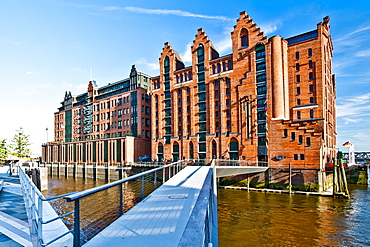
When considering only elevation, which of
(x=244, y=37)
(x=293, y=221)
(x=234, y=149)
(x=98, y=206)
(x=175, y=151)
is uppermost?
(x=244, y=37)

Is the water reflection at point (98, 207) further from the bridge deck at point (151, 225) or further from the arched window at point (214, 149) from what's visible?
the arched window at point (214, 149)

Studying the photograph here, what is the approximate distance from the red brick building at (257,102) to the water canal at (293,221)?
734 cm

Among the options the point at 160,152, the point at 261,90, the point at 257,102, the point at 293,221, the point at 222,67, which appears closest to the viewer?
the point at 293,221

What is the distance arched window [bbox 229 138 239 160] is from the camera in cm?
4051

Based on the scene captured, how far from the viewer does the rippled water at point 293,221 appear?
53.2 feet

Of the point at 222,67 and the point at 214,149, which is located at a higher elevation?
the point at 222,67

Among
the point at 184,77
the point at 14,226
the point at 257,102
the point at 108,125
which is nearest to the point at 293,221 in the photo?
the point at 14,226

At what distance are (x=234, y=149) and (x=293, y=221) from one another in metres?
21.1

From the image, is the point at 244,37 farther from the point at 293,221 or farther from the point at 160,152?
the point at 293,221

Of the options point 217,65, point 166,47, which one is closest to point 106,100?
point 166,47

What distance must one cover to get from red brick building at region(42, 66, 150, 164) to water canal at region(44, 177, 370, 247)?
31.3m

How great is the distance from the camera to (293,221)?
2003cm

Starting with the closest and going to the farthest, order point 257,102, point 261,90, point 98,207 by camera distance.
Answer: point 98,207, point 261,90, point 257,102

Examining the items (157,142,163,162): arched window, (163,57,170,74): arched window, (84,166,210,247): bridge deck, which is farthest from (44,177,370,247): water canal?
(163,57,170,74): arched window
